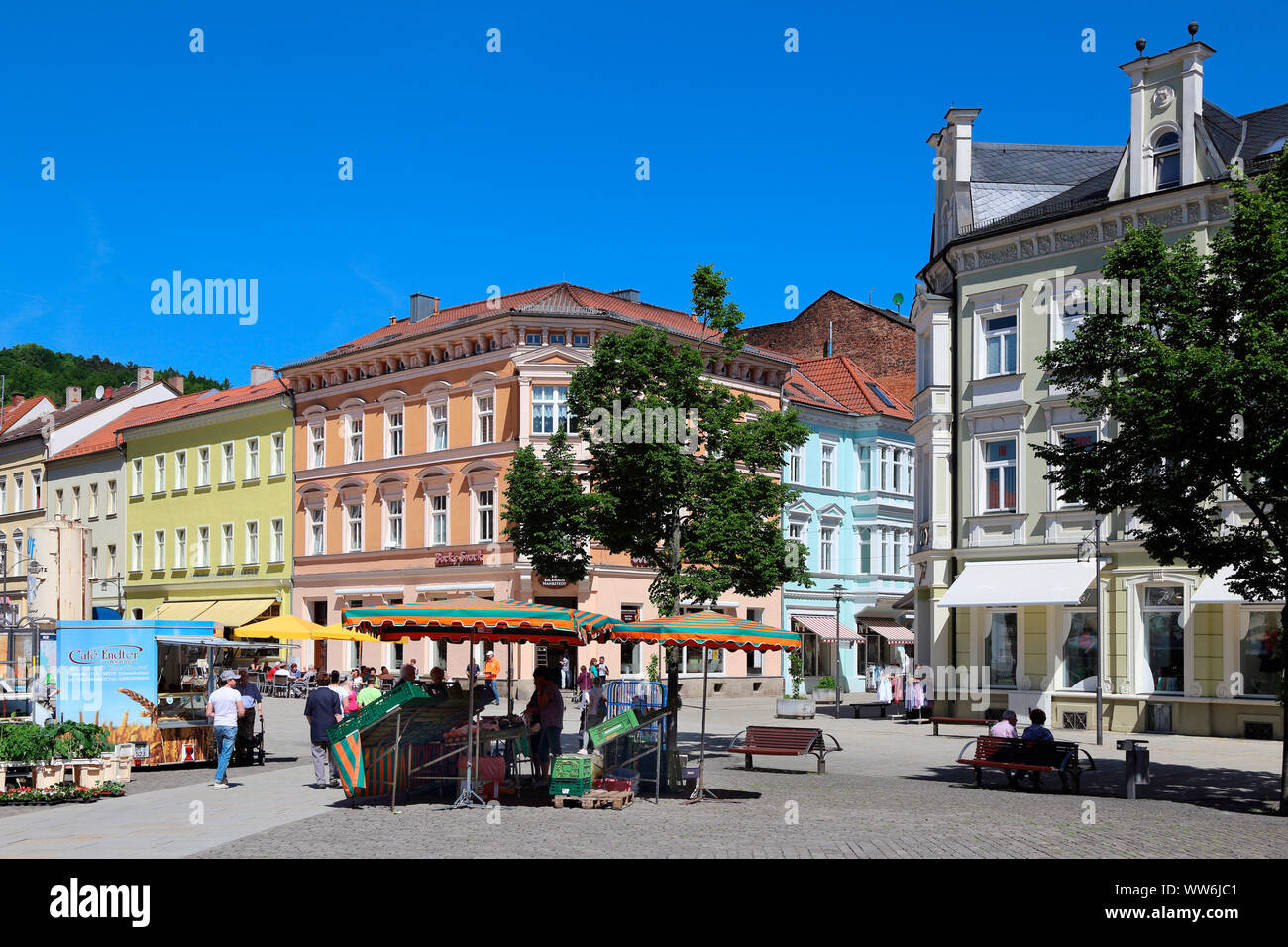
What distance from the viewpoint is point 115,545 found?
67312 mm

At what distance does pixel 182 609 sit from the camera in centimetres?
6141

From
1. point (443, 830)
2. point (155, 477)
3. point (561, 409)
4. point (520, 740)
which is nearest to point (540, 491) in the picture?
point (520, 740)

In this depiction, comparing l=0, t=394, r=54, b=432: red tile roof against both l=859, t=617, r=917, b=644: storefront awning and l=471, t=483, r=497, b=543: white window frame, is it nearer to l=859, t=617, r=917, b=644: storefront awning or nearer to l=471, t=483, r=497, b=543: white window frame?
l=471, t=483, r=497, b=543: white window frame

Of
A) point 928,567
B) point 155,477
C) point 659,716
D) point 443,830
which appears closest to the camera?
point 443,830

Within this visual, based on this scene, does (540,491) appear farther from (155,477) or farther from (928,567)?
(155,477)

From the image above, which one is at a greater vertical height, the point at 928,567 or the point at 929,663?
the point at 928,567

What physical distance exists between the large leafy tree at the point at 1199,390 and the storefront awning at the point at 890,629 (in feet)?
120

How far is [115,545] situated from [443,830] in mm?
57726

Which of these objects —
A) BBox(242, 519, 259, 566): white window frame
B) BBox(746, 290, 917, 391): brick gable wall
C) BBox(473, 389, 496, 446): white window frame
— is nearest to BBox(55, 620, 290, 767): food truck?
BBox(473, 389, 496, 446): white window frame

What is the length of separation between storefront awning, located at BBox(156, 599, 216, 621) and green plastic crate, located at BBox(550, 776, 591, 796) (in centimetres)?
4641

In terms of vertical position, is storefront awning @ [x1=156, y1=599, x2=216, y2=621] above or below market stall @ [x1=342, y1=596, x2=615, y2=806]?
below

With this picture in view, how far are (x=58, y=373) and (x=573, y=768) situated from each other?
277 ft

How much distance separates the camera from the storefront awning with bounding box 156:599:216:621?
60466 millimetres

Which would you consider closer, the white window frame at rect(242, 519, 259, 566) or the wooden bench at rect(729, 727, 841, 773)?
the wooden bench at rect(729, 727, 841, 773)
